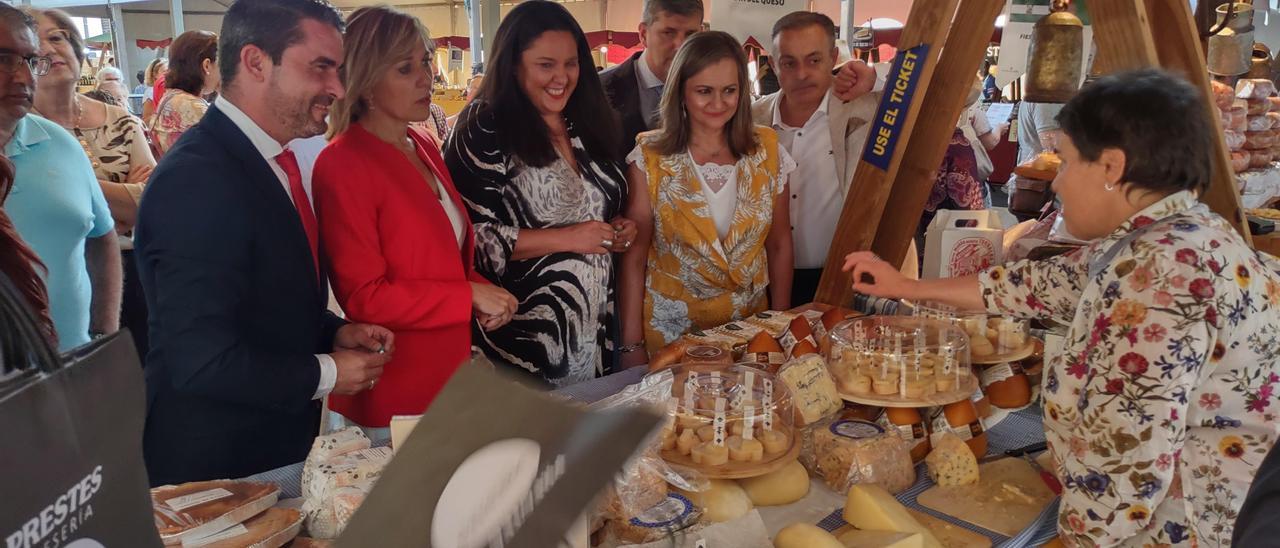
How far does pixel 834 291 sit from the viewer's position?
8.87 feet

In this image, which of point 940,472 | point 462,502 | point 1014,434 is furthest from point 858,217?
point 462,502

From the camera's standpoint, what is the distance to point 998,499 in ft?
5.30

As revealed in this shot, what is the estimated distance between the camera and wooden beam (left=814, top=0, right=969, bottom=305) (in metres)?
2.41

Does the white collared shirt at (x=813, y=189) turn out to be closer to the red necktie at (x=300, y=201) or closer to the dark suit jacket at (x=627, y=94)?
the dark suit jacket at (x=627, y=94)

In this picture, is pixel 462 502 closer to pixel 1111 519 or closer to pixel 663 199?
pixel 1111 519

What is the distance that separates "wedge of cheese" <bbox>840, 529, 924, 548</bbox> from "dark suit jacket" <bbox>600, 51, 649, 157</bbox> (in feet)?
7.23

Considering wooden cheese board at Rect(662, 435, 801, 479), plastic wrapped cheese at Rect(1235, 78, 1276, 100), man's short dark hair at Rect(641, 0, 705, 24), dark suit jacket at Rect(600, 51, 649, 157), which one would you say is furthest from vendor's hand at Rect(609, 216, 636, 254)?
plastic wrapped cheese at Rect(1235, 78, 1276, 100)

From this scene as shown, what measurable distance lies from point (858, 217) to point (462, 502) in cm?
225

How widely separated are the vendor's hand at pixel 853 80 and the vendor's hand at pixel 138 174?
8.81 ft

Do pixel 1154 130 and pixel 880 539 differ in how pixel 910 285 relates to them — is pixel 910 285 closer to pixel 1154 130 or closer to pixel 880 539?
pixel 1154 130

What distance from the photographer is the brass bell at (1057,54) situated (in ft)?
7.78

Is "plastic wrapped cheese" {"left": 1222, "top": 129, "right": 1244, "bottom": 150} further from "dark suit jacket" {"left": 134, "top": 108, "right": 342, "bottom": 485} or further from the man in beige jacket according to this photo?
"dark suit jacket" {"left": 134, "top": 108, "right": 342, "bottom": 485}

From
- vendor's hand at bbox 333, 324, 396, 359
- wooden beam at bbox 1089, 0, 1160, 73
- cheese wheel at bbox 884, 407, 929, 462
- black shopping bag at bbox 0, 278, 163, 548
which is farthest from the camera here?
wooden beam at bbox 1089, 0, 1160, 73

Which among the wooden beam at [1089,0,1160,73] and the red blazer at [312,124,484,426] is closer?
the red blazer at [312,124,484,426]
